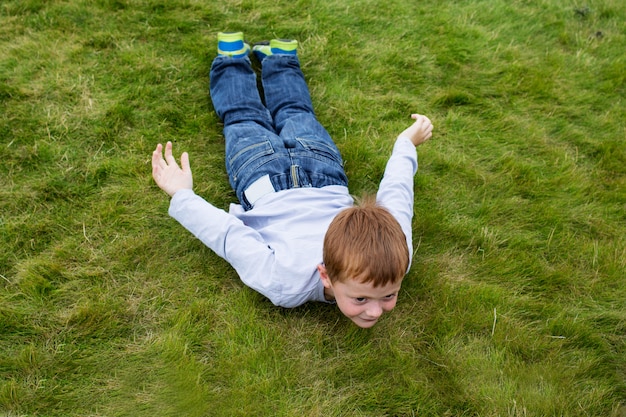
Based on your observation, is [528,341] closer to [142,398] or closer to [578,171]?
[578,171]

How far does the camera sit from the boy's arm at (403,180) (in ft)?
9.09

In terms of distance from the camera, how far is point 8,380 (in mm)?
2391

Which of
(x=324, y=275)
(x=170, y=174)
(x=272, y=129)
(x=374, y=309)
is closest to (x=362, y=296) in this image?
(x=374, y=309)

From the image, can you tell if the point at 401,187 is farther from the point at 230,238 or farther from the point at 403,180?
the point at 230,238

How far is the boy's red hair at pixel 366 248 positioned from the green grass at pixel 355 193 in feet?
1.92

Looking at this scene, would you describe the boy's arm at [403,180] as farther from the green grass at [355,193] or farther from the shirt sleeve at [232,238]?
the shirt sleeve at [232,238]

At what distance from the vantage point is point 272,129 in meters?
3.46

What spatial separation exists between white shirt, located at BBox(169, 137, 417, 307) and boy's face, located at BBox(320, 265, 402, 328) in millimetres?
173

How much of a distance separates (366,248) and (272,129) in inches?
59.2

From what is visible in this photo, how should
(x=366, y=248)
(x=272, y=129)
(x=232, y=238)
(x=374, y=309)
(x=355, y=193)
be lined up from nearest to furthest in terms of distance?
(x=366, y=248) < (x=374, y=309) < (x=232, y=238) < (x=355, y=193) < (x=272, y=129)

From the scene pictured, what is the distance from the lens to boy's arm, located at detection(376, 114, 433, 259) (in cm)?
277

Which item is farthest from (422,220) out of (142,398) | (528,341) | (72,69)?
(72,69)

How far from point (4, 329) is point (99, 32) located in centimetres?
241

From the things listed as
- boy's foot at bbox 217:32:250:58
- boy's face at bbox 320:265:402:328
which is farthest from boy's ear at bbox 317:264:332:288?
boy's foot at bbox 217:32:250:58
